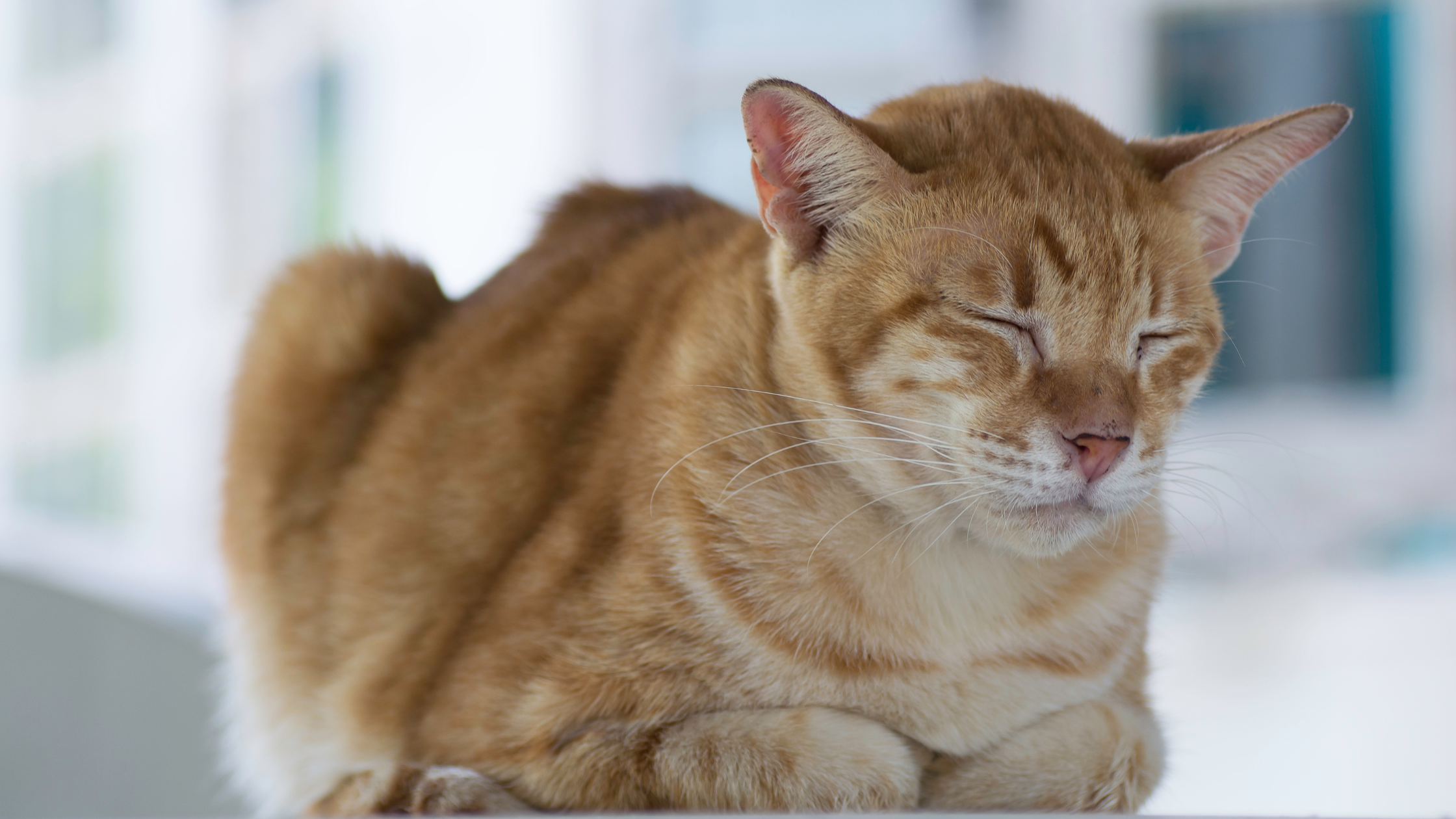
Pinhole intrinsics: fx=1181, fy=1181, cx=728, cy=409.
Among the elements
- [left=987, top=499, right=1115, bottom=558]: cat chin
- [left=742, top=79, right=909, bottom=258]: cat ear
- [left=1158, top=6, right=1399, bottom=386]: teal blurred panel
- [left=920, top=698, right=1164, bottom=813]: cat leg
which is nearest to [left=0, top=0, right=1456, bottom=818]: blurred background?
[left=1158, top=6, right=1399, bottom=386]: teal blurred panel

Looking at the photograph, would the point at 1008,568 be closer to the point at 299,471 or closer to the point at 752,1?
the point at 299,471

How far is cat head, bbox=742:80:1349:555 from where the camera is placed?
0.76m

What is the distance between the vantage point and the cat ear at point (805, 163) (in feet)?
2.51

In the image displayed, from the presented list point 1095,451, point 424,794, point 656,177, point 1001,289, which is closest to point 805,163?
point 1001,289

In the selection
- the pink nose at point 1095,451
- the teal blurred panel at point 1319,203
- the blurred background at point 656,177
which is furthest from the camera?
the teal blurred panel at point 1319,203

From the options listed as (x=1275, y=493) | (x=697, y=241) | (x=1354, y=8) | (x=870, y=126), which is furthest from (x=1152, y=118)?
(x=870, y=126)

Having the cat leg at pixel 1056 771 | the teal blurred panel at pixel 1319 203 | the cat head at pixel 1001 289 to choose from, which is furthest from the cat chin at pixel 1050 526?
the teal blurred panel at pixel 1319 203

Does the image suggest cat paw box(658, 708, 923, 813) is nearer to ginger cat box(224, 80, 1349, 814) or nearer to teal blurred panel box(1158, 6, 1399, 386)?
ginger cat box(224, 80, 1349, 814)

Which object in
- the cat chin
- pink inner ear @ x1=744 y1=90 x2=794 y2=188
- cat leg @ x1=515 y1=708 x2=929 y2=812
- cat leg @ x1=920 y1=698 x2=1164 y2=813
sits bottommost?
cat leg @ x1=920 y1=698 x2=1164 y2=813

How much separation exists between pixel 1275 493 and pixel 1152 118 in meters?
1.07

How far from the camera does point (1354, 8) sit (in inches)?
123

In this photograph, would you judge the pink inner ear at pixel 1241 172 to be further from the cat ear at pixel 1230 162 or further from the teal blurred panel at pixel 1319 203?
the teal blurred panel at pixel 1319 203

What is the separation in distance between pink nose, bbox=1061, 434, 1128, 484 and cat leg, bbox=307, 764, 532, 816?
1.44 feet

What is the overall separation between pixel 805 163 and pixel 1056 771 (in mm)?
454
